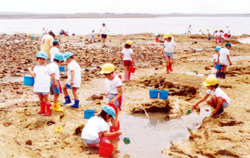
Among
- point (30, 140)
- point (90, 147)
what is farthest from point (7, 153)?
point (90, 147)

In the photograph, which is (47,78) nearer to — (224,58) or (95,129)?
(95,129)

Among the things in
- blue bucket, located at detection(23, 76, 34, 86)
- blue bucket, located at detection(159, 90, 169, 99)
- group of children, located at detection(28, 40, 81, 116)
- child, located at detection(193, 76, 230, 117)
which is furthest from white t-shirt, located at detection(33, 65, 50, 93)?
child, located at detection(193, 76, 230, 117)

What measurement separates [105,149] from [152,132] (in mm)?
1765

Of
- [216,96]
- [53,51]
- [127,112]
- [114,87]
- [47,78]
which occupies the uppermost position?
[53,51]

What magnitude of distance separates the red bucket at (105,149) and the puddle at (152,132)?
0.33m

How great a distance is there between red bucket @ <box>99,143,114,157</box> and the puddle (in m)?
0.33

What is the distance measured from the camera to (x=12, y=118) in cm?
618

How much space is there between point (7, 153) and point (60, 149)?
984mm

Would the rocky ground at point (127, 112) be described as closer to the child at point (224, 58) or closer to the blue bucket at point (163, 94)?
the blue bucket at point (163, 94)

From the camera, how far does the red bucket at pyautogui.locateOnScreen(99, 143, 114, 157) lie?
16.0 ft

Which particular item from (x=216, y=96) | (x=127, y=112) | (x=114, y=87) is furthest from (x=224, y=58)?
(x=114, y=87)

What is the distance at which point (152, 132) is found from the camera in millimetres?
6344

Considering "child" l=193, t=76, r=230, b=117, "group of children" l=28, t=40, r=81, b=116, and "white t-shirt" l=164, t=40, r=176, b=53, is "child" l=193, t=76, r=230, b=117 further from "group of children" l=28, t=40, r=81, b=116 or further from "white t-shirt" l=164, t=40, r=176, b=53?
"white t-shirt" l=164, t=40, r=176, b=53

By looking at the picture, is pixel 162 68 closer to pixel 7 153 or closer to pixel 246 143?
pixel 246 143
